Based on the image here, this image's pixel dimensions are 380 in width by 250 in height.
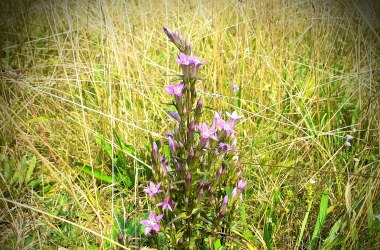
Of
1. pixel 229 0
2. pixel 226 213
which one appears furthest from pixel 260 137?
pixel 229 0

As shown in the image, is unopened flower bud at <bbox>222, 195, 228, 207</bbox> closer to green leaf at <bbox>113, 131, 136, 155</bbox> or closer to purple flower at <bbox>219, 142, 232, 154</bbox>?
purple flower at <bbox>219, 142, 232, 154</bbox>

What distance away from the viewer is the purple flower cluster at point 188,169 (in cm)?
134

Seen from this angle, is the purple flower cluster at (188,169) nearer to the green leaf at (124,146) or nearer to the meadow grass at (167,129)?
the meadow grass at (167,129)

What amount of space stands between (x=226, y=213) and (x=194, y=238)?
0.56ft

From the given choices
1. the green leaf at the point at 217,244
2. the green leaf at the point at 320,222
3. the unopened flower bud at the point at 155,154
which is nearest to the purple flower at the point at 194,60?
the unopened flower bud at the point at 155,154

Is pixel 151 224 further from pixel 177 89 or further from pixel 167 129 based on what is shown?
pixel 167 129

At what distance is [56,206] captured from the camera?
74.9 inches

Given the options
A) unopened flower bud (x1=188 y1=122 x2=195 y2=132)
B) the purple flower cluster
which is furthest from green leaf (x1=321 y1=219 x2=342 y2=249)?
unopened flower bud (x1=188 y1=122 x2=195 y2=132)

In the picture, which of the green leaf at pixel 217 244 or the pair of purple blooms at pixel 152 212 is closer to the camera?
the pair of purple blooms at pixel 152 212

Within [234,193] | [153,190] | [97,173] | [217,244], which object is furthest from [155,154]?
[97,173]

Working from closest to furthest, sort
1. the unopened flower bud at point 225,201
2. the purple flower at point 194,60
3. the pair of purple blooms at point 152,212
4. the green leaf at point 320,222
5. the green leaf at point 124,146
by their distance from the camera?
the purple flower at point 194,60 < the pair of purple blooms at point 152,212 < the unopened flower bud at point 225,201 < the green leaf at point 320,222 < the green leaf at point 124,146

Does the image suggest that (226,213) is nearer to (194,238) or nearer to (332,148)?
(194,238)

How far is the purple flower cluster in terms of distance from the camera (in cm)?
134

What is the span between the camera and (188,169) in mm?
1398
